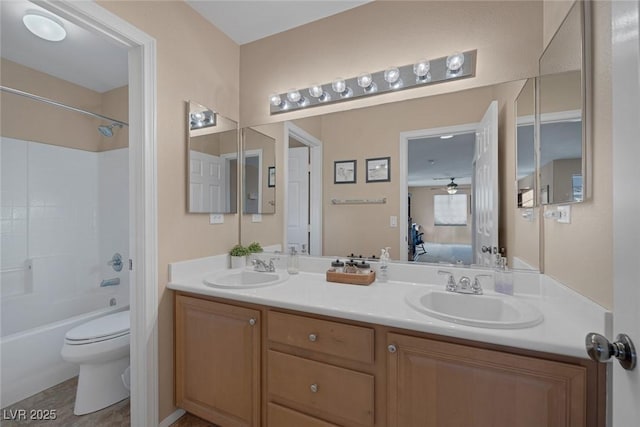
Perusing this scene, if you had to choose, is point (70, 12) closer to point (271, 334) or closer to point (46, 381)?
point (271, 334)

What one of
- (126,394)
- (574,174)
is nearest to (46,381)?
(126,394)

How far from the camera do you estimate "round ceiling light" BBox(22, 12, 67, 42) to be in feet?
5.33

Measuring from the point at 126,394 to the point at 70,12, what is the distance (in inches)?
89.7

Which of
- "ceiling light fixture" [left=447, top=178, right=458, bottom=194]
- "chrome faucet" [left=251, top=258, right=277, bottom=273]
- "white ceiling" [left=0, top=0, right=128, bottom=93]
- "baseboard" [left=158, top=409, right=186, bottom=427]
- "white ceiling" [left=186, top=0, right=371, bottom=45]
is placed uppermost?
"white ceiling" [left=186, top=0, right=371, bottom=45]

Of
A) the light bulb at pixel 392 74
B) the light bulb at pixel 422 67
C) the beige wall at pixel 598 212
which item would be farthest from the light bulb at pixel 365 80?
the beige wall at pixel 598 212

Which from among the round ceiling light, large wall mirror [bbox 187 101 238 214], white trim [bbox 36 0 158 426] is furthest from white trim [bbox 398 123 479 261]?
the round ceiling light

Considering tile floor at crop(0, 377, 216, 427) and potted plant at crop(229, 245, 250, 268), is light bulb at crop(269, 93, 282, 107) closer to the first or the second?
potted plant at crop(229, 245, 250, 268)

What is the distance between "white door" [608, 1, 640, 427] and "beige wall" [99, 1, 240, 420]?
1840 mm

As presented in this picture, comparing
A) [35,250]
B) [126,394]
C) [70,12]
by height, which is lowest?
[126,394]

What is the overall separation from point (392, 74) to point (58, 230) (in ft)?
10.0

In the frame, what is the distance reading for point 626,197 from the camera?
1.75 ft

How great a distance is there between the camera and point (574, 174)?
1031mm

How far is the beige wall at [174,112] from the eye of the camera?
1571 mm

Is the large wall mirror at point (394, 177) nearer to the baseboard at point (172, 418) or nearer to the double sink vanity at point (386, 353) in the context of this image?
the double sink vanity at point (386, 353)
